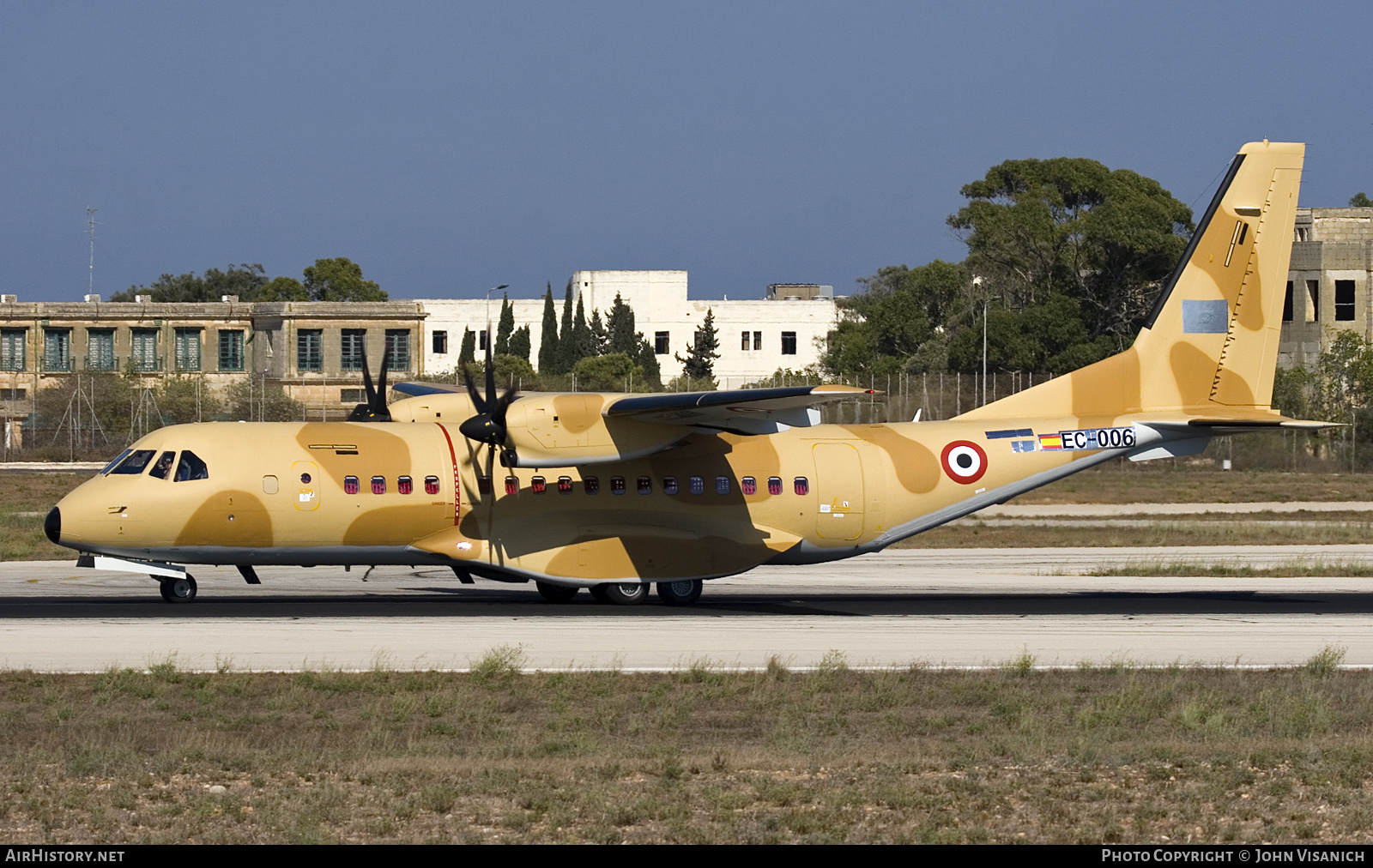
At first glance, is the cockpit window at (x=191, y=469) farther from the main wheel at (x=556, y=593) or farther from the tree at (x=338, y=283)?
the tree at (x=338, y=283)

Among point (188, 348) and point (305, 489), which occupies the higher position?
point (188, 348)

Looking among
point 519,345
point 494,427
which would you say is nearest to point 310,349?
point 519,345

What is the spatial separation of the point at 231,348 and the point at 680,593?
69515mm

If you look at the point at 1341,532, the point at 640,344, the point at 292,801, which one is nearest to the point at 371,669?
the point at 292,801

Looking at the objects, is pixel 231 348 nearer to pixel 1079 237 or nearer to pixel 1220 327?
pixel 1079 237

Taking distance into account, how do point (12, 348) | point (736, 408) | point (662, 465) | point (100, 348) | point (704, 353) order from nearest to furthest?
point (736, 408), point (662, 465), point (12, 348), point (100, 348), point (704, 353)

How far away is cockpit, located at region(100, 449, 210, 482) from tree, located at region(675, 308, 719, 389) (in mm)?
81027

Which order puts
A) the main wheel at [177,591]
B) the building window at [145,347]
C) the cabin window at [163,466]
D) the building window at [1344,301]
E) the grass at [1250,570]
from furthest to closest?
the building window at [145,347]
the building window at [1344,301]
the grass at [1250,570]
the main wheel at [177,591]
the cabin window at [163,466]

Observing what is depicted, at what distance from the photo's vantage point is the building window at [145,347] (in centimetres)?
8769

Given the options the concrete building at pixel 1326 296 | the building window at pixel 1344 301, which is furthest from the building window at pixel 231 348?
the building window at pixel 1344 301

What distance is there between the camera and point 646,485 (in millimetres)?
24766

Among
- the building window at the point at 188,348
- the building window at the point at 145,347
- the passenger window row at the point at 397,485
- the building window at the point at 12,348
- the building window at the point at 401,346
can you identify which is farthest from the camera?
the building window at the point at 401,346

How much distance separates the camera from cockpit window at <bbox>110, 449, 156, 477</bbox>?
912 inches

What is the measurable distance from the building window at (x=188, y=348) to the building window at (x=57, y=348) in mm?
6202
